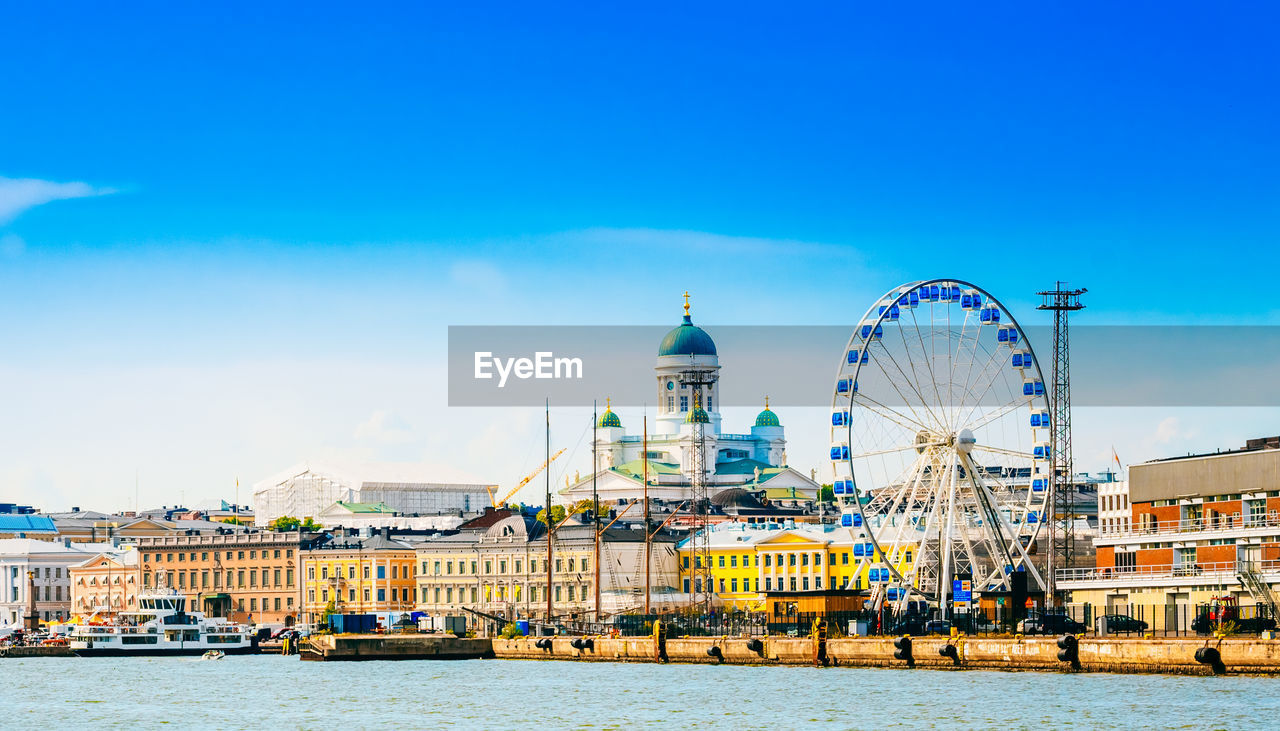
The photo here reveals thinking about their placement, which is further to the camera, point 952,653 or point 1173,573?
point 1173,573

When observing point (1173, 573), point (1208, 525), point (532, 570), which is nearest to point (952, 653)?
point (1173, 573)

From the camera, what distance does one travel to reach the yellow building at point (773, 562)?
538 ft

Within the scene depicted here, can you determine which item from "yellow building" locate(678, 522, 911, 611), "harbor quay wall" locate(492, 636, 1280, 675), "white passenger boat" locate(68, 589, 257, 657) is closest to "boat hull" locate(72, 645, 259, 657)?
"white passenger boat" locate(68, 589, 257, 657)

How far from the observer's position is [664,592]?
16375cm

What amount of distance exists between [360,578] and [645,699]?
362 feet

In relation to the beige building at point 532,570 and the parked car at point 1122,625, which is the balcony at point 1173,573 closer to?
the parked car at point 1122,625

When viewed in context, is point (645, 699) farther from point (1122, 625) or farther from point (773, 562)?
point (773, 562)

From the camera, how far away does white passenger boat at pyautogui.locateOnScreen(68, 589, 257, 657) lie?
461 ft

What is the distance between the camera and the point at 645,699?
78.1 m

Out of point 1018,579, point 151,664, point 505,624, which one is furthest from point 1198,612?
point 151,664

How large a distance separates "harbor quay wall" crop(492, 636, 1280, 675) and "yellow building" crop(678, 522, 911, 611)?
170 ft

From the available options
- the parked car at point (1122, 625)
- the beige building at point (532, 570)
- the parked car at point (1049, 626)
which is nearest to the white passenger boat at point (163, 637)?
the beige building at point (532, 570)

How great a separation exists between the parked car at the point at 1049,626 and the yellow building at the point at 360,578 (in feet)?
326

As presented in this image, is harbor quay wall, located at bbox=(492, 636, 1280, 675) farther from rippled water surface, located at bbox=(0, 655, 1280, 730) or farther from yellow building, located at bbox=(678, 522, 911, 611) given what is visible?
yellow building, located at bbox=(678, 522, 911, 611)
